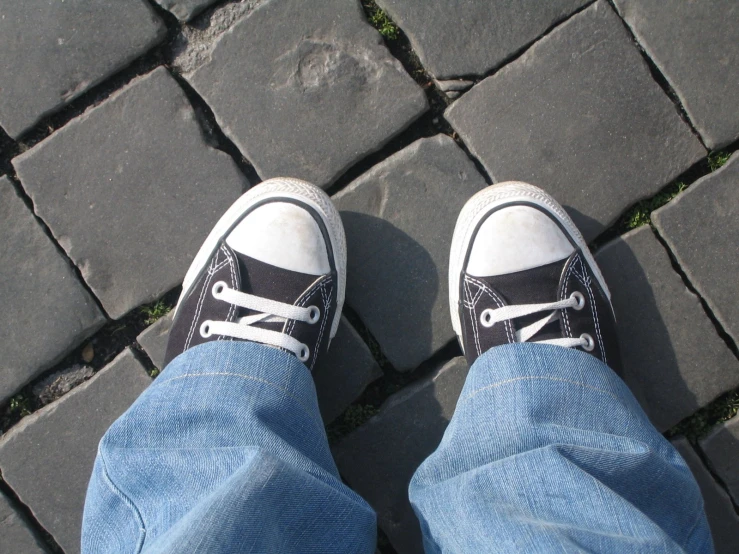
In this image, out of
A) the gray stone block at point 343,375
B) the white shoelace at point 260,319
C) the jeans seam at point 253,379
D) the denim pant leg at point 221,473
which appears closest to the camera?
the denim pant leg at point 221,473

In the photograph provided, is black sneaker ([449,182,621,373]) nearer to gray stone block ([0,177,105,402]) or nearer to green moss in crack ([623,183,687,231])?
green moss in crack ([623,183,687,231])

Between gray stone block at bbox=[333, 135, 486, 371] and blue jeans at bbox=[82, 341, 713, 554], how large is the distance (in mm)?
255

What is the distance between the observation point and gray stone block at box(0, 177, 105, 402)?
5.19 ft

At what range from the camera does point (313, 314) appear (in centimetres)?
155

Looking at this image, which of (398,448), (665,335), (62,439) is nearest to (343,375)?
(398,448)

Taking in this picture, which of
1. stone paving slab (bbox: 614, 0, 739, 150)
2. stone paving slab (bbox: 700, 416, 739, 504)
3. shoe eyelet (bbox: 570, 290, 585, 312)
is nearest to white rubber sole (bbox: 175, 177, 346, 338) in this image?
shoe eyelet (bbox: 570, 290, 585, 312)

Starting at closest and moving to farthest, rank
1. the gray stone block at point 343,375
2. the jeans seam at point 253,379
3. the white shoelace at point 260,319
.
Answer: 1. the jeans seam at point 253,379
2. the white shoelace at point 260,319
3. the gray stone block at point 343,375

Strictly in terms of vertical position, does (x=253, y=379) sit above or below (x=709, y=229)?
above

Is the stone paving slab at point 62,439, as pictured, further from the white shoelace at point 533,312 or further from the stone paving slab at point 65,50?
the white shoelace at point 533,312

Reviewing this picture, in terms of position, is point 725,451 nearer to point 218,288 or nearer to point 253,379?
point 253,379

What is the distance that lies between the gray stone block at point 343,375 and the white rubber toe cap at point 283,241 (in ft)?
0.78

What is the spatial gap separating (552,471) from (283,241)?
90 cm

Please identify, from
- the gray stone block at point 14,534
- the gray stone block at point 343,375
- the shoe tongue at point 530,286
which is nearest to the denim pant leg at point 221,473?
the gray stone block at point 343,375

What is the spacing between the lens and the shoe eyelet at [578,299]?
61.4 inches
